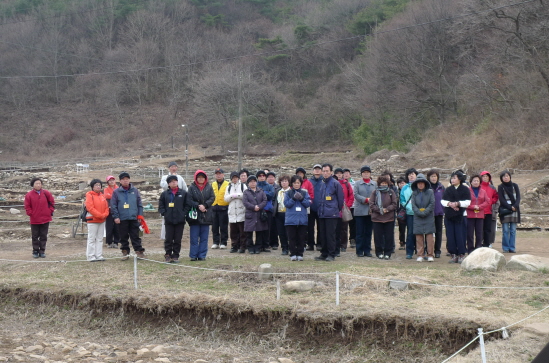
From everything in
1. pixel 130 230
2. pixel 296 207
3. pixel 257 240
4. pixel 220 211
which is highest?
pixel 296 207

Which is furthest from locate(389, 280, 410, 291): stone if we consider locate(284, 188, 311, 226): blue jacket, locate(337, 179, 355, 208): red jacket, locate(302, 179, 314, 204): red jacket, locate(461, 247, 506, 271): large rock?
locate(337, 179, 355, 208): red jacket

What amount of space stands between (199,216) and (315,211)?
2.48 m

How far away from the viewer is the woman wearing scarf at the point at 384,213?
12070mm

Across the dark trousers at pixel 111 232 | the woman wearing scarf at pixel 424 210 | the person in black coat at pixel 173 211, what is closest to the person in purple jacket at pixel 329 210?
the woman wearing scarf at pixel 424 210

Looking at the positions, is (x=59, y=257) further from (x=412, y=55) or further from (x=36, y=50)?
(x=36, y=50)

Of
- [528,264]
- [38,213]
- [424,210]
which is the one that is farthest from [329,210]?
[38,213]

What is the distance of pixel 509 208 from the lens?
12.6 m

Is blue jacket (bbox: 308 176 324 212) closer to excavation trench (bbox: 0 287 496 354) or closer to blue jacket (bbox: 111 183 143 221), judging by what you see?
blue jacket (bbox: 111 183 143 221)

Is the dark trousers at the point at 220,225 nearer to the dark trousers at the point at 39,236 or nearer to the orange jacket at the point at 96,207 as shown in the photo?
the orange jacket at the point at 96,207

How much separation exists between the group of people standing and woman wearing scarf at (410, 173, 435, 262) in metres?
0.02

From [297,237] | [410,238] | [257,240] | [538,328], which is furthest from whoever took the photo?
[257,240]

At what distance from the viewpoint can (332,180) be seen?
11844 mm

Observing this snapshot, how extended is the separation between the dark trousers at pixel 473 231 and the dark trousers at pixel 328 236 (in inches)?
102

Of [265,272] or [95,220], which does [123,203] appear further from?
[265,272]
